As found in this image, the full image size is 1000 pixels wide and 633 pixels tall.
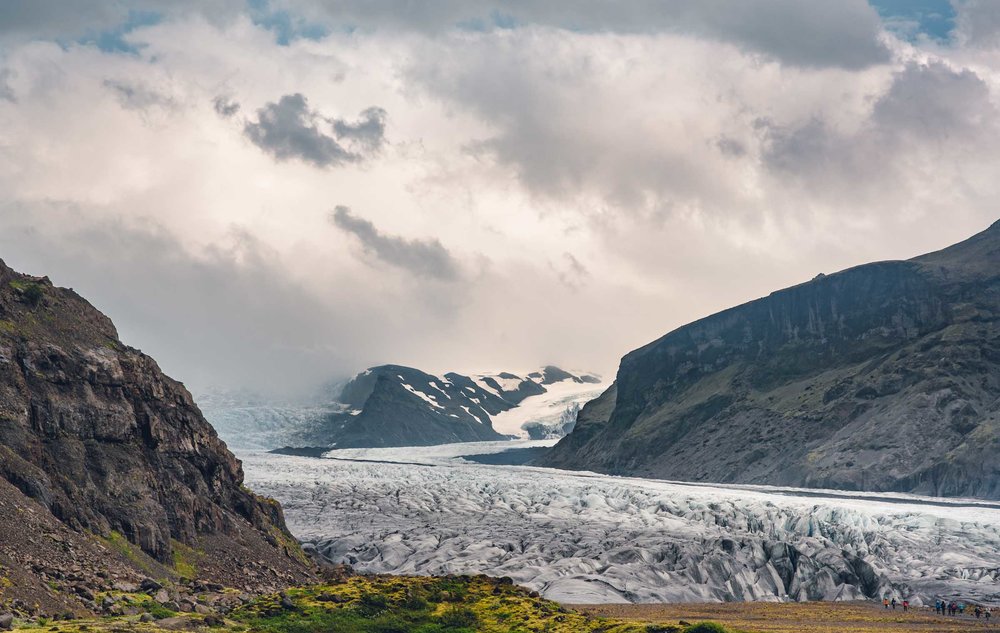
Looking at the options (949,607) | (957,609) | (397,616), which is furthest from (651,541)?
(397,616)

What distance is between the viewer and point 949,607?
110 meters

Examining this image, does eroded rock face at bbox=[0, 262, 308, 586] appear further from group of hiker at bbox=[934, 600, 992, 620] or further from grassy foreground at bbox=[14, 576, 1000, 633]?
group of hiker at bbox=[934, 600, 992, 620]

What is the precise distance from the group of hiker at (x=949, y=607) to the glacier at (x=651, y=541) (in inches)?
92.8

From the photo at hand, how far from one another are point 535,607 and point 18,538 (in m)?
Result: 31.4

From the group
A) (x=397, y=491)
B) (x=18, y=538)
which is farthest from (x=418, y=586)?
(x=397, y=491)

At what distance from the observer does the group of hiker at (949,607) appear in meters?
106

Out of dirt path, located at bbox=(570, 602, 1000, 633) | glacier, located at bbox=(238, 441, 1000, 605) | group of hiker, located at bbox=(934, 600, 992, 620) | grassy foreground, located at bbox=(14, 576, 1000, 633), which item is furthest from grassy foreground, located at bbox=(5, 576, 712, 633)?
group of hiker, located at bbox=(934, 600, 992, 620)

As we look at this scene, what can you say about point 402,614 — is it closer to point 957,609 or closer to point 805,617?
point 805,617

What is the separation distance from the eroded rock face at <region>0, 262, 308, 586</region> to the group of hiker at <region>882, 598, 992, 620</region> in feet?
196

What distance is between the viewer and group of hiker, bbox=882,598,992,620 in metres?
106

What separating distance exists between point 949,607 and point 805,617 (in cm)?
1887

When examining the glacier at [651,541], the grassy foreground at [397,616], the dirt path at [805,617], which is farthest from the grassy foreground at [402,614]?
the glacier at [651,541]

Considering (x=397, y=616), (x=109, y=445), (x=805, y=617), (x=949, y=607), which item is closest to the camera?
(x=397, y=616)

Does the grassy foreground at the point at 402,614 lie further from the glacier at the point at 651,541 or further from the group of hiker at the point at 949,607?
the group of hiker at the point at 949,607
